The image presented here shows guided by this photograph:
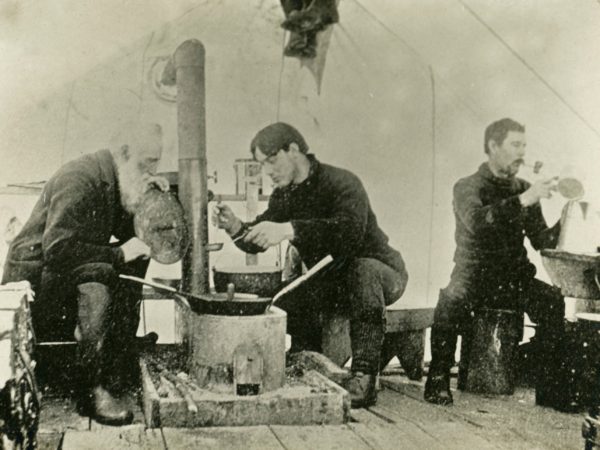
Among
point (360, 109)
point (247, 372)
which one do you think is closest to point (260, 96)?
point (360, 109)

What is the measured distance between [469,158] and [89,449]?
2.74m

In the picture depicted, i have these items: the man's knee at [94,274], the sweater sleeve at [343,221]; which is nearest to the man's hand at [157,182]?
the man's knee at [94,274]

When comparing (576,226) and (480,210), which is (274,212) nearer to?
(480,210)

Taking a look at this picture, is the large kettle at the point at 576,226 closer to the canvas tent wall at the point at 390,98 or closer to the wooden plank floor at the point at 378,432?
the canvas tent wall at the point at 390,98

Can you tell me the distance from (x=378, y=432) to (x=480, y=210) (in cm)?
157

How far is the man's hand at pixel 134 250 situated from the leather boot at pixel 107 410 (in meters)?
0.72

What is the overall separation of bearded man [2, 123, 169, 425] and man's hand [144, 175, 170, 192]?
0.04 feet

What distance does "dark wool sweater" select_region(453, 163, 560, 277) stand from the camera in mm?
4184

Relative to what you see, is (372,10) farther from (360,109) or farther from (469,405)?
(469,405)

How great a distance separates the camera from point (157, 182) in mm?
3865

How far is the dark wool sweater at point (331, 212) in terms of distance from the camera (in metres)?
4.17

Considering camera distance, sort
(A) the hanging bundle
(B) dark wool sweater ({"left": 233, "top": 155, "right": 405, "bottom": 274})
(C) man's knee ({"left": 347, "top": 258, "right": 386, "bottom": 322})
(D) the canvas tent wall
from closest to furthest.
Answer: (D) the canvas tent wall < (A) the hanging bundle < (C) man's knee ({"left": 347, "top": 258, "right": 386, "bottom": 322}) < (B) dark wool sweater ({"left": 233, "top": 155, "right": 405, "bottom": 274})

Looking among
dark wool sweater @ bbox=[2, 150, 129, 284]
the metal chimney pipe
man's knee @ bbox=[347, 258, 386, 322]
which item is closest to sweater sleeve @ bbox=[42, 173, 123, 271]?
dark wool sweater @ bbox=[2, 150, 129, 284]

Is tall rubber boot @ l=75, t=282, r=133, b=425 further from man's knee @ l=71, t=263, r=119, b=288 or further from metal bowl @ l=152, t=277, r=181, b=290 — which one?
metal bowl @ l=152, t=277, r=181, b=290
